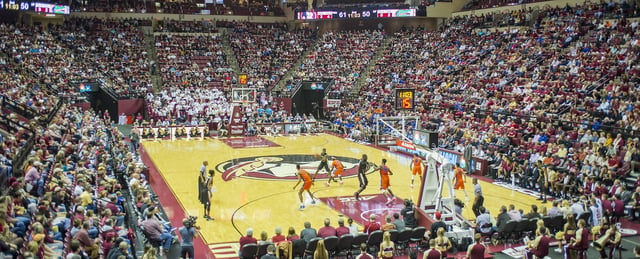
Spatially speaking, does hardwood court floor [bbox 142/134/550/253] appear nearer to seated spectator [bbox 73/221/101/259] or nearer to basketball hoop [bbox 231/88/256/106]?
basketball hoop [bbox 231/88/256/106]

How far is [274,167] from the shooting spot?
26828 millimetres

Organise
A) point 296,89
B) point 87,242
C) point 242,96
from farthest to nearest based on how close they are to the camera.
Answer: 1. point 296,89
2. point 242,96
3. point 87,242

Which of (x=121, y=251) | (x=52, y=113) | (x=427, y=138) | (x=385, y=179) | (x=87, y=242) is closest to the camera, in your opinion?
(x=121, y=251)

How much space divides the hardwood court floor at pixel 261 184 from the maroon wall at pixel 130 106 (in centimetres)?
958

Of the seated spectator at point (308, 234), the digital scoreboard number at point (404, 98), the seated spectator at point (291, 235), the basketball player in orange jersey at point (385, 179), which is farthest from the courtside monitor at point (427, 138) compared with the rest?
the seated spectator at point (291, 235)

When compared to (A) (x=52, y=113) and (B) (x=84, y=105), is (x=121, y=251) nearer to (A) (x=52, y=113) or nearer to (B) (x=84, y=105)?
(A) (x=52, y=113)

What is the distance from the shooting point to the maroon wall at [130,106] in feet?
142

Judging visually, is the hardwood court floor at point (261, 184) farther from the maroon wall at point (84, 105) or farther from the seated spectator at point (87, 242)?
the maroon wall at point (84, 105)

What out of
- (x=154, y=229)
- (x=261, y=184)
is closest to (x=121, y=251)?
(x=154, y=229)

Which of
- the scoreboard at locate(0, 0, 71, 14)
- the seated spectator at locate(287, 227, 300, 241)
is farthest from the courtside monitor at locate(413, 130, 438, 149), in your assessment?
the scoreboard at locate(0, 0, 71, 14)

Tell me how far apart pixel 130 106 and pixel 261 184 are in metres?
23.8

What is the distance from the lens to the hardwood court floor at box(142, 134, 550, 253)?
17.8m

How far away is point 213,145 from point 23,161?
1632 cm

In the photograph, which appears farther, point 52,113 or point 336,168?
point 52,113
